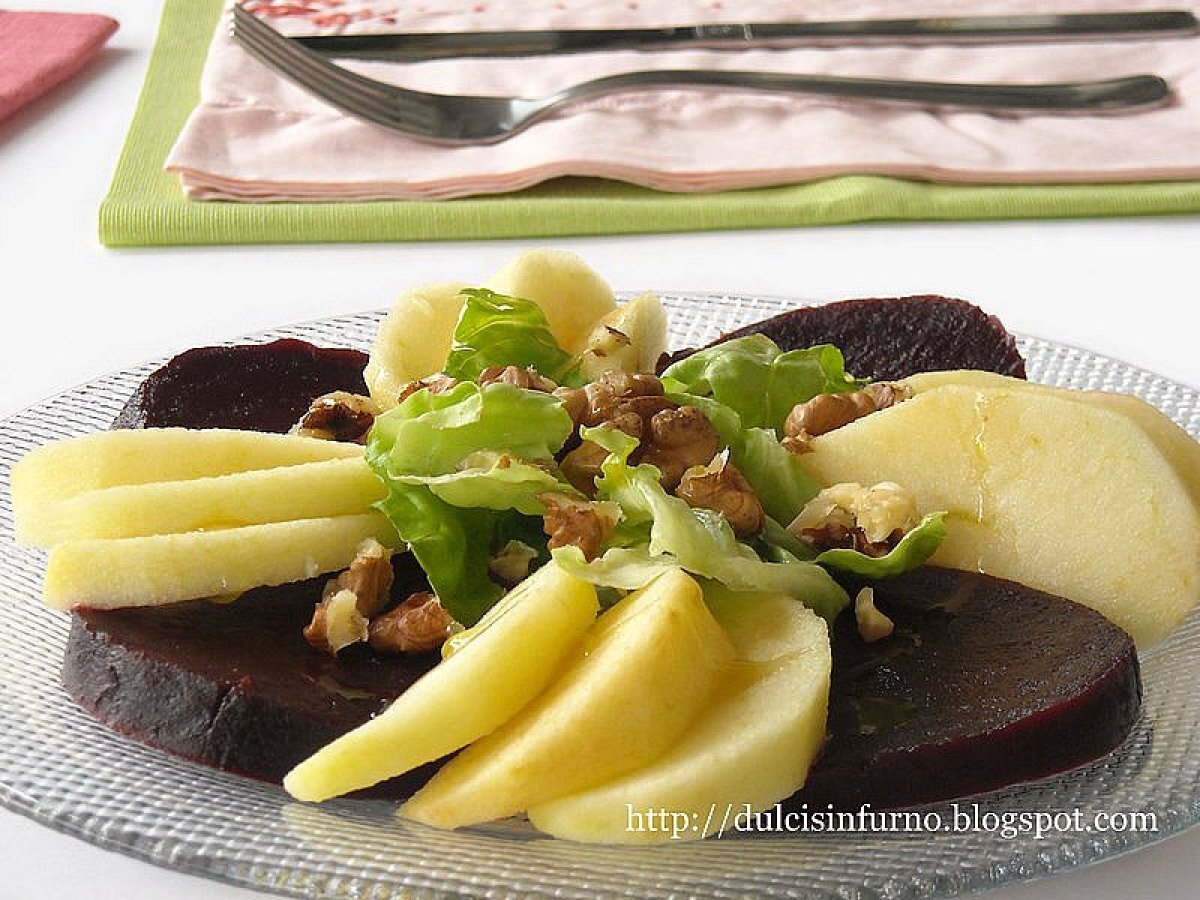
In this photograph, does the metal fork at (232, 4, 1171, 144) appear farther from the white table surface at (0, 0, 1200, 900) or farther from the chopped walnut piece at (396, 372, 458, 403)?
the chopped walnut piece at (396, 372, 458, 403)

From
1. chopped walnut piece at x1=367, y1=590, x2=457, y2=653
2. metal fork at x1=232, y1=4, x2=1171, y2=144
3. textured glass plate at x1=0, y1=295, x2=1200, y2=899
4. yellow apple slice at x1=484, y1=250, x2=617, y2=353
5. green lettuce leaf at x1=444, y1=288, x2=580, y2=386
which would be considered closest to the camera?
textured glass plate at x1=0, y1=295, x2=1200, y2=899

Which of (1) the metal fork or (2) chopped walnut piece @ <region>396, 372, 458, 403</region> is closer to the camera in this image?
(2) chopped walnut piece @ <region>396, 372, 458, 403</region>

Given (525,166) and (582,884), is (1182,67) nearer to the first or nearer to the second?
(525,166)

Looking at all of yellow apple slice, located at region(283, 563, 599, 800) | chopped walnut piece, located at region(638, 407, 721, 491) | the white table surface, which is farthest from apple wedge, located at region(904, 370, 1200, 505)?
the white table surface

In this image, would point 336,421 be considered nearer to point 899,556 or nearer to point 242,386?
point 242,386

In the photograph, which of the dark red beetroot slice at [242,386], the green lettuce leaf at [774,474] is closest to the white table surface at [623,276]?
the dark red beetroot slice at [242,386]

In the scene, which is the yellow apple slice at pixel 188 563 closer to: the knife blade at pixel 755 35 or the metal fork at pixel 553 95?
the metal fork at pixel 553 95

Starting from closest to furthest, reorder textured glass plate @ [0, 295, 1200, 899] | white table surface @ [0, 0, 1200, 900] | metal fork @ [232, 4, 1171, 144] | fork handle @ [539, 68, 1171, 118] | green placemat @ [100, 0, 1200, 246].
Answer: textured glass plate @ [0, 295, 1200, 899] < white table surface @ [0, 0, 1200, 900] < green placemat @ [100, 0, 1200, 246] < metal fork @ [232, 4, 1171, 144] < fork handle @ [539, 68, 1171, 118]
